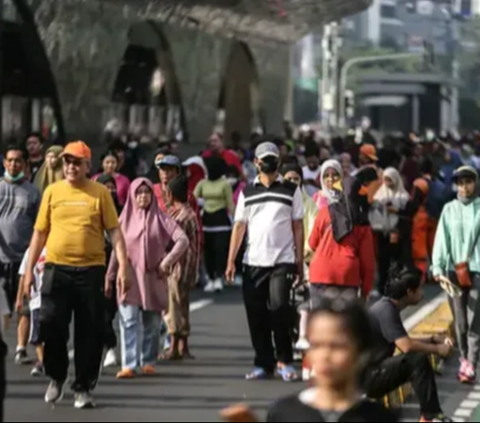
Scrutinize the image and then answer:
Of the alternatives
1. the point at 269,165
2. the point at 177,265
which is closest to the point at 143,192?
the point at 269,165

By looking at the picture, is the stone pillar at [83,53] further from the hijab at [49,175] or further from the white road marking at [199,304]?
the hijab at [49,175]

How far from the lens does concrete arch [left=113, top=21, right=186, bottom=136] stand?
3616 centimetres

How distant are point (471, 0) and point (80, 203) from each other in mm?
60600

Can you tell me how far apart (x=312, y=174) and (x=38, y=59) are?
8.85 meters

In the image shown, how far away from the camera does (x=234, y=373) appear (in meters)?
14.0

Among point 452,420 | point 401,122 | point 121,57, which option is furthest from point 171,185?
point 401,122

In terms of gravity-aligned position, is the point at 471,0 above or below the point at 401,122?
above

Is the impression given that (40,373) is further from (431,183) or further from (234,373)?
(431,183)

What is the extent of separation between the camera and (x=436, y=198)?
2480 cm

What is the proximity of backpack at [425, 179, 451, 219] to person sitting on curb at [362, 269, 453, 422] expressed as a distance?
12299 millimetres

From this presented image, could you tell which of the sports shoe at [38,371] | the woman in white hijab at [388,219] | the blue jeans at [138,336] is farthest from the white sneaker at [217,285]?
the sports shoe at [38,371]

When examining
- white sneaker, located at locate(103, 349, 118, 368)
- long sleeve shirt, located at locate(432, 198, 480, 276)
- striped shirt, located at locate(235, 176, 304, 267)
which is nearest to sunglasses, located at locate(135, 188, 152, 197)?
striped shirt, located at locate(235, 176, 304, 267)

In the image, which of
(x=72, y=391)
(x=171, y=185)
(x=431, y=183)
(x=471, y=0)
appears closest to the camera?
(x=72, y=391)

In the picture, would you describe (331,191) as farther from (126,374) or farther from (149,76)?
(149,76)
